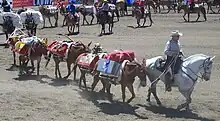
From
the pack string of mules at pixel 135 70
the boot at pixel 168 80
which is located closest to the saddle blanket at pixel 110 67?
the pack string of mules at pixel 135 70

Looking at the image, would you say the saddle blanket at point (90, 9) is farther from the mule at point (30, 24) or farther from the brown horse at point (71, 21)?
the mule at point (30, 24)

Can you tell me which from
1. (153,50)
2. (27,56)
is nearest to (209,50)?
(153,50)

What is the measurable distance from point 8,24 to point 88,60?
11203 millimetres

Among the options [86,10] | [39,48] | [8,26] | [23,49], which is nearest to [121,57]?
[39,48]

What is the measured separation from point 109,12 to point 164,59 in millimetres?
16737

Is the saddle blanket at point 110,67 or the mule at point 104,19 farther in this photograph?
the mule at point 104,19

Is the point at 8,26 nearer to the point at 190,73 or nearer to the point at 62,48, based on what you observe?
the point at 62,48

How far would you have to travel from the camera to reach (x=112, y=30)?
28.8 metres

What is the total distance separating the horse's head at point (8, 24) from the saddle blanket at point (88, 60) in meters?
10.4

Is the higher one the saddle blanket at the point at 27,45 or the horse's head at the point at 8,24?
the horse's head at the point at 8,24

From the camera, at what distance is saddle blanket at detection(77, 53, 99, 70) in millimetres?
12758

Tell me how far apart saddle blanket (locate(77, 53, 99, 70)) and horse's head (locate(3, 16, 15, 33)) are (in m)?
10.4

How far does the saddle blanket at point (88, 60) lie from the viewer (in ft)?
41.9

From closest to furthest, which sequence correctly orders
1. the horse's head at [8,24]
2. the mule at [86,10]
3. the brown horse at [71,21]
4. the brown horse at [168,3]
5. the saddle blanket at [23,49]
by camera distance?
the saddle blanket at [23,49]
the horse's head at [8,24]
the brown horse at [71,21]
the mule at [86,10]
the brown horse at [168,3]
